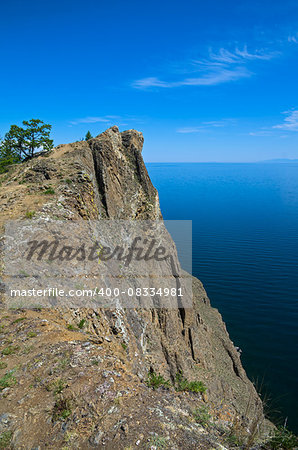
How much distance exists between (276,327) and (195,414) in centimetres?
5102

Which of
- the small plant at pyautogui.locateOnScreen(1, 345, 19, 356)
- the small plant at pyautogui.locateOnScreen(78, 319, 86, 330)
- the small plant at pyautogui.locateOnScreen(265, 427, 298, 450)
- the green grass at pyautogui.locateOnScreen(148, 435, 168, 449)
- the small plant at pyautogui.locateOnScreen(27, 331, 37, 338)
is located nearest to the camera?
the green grass at pyautogui.locateOnScreen(148, 435, 168, 449)

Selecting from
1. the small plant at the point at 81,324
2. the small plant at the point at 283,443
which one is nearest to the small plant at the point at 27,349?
the small plant at the point at 81,324

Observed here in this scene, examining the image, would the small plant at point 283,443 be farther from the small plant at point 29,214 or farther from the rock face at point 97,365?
the small plant at point 29,214

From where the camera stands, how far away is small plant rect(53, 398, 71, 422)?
7.78 m

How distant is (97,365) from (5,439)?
12.1ft

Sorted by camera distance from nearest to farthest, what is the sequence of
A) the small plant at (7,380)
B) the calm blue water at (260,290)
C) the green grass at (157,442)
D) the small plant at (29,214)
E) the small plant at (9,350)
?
the green grass at (157,442) < the small plant at (7,380) < the small plant at (9,350) < the small plant at (29,214) < the calm blue water at (260,290)

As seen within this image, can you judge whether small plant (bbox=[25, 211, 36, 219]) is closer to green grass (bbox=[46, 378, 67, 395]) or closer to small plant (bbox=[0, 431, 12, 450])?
green grass (bbox=[46, 378, 67, 395])

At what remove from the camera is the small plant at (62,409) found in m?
7.78

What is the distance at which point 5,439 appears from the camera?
7.02 meters

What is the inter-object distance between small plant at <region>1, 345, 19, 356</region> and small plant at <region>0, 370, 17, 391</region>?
1.22m

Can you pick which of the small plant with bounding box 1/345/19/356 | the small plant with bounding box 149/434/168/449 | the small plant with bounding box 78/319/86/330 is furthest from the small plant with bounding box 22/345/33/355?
the small plant with bounding box 149/434/168/449

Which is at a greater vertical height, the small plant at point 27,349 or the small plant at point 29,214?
the small plant at point 29,214

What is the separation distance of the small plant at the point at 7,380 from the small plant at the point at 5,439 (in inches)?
73.6

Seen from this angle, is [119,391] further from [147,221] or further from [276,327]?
[276,327]
